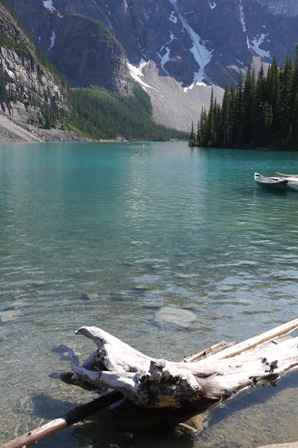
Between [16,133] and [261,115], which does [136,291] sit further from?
[16,133]

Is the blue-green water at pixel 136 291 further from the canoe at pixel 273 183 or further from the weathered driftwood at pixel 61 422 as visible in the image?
the canoe at pixel 273 183

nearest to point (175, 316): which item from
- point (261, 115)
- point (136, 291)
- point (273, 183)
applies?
point (136, 291)

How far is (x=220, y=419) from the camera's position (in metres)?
5.98

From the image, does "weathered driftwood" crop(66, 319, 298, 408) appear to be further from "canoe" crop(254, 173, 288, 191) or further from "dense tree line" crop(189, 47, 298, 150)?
"dense tree line" crop(189, 47, 298, 150)

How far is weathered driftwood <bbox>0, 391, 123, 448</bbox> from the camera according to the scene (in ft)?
15.6

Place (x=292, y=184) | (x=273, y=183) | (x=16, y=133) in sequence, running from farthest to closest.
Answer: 1. (x=16, y=133)
2. (x=273, y=183)
3. (x=292, y=184)

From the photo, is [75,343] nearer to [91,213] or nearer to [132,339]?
[132,339]

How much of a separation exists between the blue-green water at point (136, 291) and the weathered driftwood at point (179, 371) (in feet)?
1.49

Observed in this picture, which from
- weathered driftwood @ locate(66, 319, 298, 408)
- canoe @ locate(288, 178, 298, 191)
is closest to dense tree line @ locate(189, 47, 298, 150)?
canoe @ locate(288, 178, 298, 191)

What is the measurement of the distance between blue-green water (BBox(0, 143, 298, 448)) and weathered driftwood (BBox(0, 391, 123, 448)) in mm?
444

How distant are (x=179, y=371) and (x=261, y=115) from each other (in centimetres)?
12540

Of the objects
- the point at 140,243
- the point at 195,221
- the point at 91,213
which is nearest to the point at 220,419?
the point at 140,243

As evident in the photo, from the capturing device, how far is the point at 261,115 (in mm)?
123125

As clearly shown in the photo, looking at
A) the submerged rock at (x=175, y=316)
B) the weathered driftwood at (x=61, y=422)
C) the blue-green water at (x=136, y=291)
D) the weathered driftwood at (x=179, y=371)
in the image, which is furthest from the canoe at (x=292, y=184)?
the weathered driftwood at (x=61, y=422)
